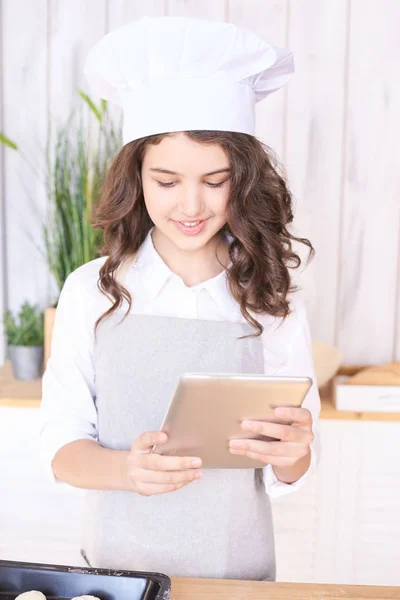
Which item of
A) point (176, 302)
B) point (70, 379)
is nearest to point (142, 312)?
point (176, 302)

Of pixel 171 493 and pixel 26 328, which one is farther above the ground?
pixel 26 328

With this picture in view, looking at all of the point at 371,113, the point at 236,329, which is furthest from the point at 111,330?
the point at 371,113

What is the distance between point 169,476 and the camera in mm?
1076

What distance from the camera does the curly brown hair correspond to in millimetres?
1285

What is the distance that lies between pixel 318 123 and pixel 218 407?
1.54m

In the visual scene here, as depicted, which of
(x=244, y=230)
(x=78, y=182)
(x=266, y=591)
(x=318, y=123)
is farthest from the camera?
(x=318, y=123)

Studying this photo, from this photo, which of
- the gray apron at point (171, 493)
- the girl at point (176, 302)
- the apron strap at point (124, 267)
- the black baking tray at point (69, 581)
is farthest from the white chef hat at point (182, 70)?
the black baking tray at point (69, 581)

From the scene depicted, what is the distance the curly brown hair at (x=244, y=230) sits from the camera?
1.29m

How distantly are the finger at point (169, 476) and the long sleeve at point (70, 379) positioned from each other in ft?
0.82

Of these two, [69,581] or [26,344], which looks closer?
[69,581]

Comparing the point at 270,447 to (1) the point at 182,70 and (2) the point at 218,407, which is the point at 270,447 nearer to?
(2) the point at 218,407

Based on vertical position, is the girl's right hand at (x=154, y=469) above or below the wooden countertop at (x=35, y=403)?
above

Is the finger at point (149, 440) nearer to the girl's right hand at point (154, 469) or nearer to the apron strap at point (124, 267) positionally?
the girl's right hand at point (154, 469)

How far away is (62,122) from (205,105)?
127cm
